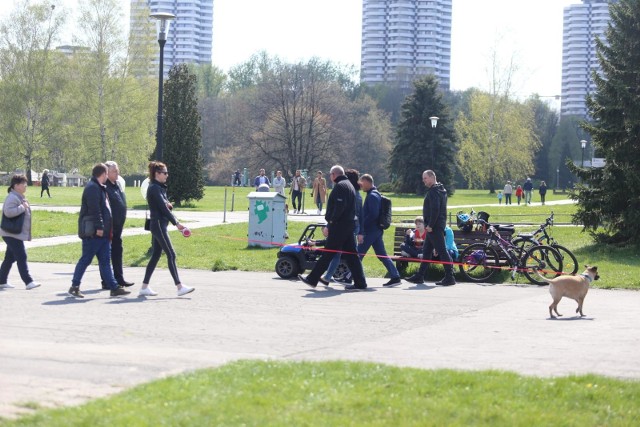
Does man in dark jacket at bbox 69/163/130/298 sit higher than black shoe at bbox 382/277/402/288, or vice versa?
man in dark jacket at bbox 69/163/130/298

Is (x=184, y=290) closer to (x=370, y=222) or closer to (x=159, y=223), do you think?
(x=159, y=223)

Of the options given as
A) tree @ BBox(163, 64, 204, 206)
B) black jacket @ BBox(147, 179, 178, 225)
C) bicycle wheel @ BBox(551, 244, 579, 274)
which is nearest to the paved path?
black jacket @ BBox(147, 179, 178, 225)

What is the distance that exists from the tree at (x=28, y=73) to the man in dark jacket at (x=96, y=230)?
64670mm

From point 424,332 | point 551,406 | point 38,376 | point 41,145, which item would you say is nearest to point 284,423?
point 551,406

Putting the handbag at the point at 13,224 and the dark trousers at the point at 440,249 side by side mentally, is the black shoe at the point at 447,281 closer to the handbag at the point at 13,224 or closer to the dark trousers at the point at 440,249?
the dark trousers at the point at 440,249

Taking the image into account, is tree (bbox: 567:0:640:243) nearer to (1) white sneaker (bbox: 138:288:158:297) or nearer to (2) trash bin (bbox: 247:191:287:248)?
(2) trash bin (bbox: 247:191:287:248)

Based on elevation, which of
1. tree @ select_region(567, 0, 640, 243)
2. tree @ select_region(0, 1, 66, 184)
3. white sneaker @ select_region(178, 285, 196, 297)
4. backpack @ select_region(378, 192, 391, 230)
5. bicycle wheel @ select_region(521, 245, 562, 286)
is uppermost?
tree @ select_region(0, 1, 66, 184)

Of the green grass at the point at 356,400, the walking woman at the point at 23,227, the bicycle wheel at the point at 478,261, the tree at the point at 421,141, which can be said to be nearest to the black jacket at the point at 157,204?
the walking woman at the point at 23,227

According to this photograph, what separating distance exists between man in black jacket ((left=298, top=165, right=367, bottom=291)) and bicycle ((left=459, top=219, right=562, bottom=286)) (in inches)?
90.2

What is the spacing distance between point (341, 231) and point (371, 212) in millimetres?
1206

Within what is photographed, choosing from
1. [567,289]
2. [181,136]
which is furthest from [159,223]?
[181,136]

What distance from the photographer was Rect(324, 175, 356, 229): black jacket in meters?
14.8

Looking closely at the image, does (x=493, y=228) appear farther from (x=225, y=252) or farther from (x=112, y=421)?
(x=112, y=421)

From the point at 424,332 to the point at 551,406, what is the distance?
12.6 feet
